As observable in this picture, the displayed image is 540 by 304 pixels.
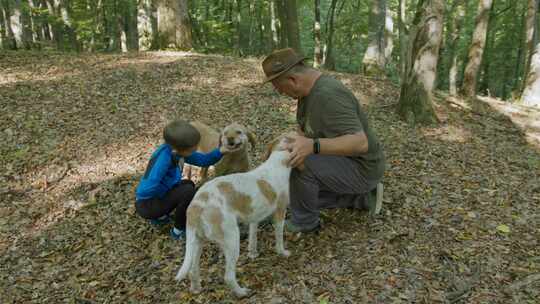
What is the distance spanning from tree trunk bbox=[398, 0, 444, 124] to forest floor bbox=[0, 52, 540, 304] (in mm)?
325

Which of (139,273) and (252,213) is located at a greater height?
(252,213)

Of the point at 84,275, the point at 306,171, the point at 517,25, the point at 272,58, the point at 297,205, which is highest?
the point at 517,25

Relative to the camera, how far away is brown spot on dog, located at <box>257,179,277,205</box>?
150 inches

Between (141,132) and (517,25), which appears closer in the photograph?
(141,132)

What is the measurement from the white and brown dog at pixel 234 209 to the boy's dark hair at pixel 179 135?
749mm

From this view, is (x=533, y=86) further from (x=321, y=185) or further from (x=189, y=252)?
(x=189, y=252)

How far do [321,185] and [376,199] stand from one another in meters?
0.94

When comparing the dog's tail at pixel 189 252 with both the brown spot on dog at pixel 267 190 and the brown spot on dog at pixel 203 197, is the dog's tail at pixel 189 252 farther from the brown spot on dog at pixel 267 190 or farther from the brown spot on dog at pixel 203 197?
the brown spot on dog at pixel 267 190

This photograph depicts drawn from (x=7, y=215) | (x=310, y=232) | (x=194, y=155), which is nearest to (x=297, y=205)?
(x=310, y=232)

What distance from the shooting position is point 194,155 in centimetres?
464

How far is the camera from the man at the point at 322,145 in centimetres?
386

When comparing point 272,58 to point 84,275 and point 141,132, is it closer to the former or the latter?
point 84,275

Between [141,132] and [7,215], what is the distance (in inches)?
107

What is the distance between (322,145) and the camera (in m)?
3.82
